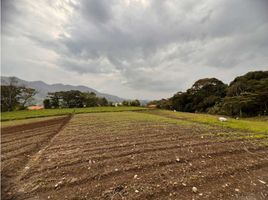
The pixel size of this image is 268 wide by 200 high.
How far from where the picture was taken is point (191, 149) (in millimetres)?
6992

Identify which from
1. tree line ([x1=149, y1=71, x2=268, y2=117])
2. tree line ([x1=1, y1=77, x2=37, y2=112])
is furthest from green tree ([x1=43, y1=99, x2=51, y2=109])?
tree line ([x1=149, y1=71, x2=268, y2=117])

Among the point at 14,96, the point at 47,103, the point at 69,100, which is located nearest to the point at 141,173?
the point at 47,103

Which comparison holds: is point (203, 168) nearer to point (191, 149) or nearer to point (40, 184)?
point (191, 149)

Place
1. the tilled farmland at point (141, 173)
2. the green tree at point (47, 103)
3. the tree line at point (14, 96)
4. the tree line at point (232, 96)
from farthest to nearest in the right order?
the green tree at point (47, 103), the tree line at point (14, 96), the tree line at point (232, 96), the tilled farmland at point (141, 173)

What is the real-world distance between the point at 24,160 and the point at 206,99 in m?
51.8

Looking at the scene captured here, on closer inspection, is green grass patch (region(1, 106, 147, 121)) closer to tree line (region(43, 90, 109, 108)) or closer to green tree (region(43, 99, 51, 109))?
green tree (region(43, 99, 51, 109))

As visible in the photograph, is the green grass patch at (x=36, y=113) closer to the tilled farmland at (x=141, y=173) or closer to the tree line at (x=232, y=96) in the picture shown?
the tilled farmland at (x=141, y=173)

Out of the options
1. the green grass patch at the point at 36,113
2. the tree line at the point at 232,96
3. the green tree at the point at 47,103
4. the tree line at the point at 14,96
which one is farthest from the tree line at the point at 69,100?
the tree line at the point at 232,96

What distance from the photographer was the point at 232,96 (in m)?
39.8

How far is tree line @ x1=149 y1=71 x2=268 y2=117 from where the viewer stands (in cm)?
3428

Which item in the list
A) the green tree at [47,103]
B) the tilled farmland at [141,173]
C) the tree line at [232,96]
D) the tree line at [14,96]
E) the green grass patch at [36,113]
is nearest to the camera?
the tilled farmland at [141,173]

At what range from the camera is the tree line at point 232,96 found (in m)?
34.3

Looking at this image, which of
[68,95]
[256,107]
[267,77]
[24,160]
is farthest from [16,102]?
[267,77]

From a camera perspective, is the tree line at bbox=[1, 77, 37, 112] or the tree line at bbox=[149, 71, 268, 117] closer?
the tree line at bbox=[149, 71, 268, 117]
